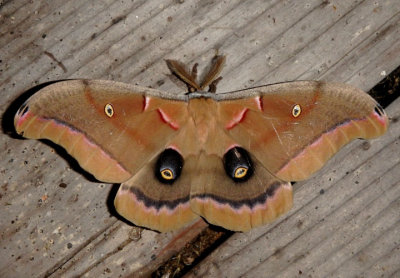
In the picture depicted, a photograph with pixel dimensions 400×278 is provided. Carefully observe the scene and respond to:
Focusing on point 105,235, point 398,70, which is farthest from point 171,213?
point 398,70

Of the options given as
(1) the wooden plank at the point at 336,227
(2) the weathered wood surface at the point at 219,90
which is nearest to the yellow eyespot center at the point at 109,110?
(2) the weathered wood surface at the point at 219,90

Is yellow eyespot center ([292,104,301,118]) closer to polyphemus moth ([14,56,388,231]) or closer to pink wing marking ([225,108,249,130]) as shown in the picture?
polyphemus moth ([14,56,388,231])

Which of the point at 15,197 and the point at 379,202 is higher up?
the point at 15,197

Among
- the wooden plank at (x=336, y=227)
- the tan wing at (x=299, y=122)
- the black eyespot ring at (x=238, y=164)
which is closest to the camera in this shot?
the tan wing at (x=299, y=122)

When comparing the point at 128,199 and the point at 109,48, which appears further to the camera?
the point at 109,48

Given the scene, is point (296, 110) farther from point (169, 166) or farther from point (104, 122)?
point (104, 122)

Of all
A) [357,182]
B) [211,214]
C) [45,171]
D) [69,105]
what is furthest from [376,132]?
[45,171]

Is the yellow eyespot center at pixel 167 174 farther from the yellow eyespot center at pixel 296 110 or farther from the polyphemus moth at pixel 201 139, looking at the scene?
the yellow eyespot center at pixel 296 110

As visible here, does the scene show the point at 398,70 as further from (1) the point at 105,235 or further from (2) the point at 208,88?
(1) the point at 105,235

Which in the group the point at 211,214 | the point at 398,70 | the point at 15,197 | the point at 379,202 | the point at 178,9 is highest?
the point at 178,9
